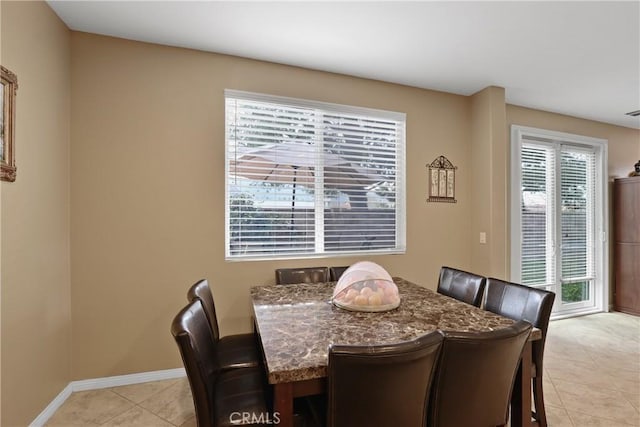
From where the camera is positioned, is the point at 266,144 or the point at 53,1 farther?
the point at 266,144

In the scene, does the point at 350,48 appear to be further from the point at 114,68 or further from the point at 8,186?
the point at 8,186

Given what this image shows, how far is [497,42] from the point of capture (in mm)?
2561

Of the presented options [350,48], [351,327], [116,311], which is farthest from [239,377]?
[350,48]

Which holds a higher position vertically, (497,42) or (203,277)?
(497,42)

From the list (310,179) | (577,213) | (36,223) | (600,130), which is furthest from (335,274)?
(600,130)

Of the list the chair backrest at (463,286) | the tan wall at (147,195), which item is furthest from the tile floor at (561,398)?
the chair backrest at (463,286)

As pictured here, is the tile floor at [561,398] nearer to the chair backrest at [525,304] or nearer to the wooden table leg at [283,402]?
the chair backrest at [525,304]

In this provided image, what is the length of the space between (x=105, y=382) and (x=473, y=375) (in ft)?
8.83

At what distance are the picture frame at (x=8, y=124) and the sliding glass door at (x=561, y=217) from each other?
4.64 m

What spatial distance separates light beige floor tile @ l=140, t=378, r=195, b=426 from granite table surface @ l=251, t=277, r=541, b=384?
91 cm

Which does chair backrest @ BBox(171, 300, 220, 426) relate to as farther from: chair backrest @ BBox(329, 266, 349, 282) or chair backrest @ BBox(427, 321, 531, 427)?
chair backrest @ BBox(329, 266, 349, 282)

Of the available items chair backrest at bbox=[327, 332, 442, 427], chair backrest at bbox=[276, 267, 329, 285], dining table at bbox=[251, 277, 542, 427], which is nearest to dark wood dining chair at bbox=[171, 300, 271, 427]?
dining table at bbox=[251, 277, 542, 427]

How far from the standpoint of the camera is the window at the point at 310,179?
2842mm

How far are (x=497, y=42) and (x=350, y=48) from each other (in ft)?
3.95
